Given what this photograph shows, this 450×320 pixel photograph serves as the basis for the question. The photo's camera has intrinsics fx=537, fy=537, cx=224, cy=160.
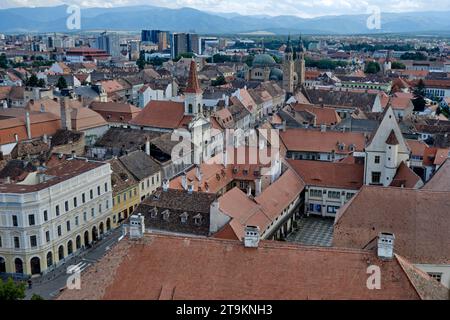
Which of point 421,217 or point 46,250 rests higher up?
point 421,217

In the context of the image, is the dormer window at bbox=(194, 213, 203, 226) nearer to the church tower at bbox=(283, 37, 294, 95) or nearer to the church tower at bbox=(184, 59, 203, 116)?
the church tower at bbox=(184, 59, 203, 116)

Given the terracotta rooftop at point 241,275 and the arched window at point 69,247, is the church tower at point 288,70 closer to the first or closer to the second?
the arched window at point 69,247

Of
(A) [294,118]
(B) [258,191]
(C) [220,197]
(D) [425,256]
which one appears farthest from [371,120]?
(D) [425,256]

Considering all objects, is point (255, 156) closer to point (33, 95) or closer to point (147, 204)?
point (147, 204)

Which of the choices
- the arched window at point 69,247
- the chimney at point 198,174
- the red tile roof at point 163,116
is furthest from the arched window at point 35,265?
the red tile roof at point 163,116

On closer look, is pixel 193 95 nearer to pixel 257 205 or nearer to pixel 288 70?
pixel 257 205

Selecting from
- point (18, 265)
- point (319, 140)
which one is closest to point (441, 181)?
point (319, 140)
